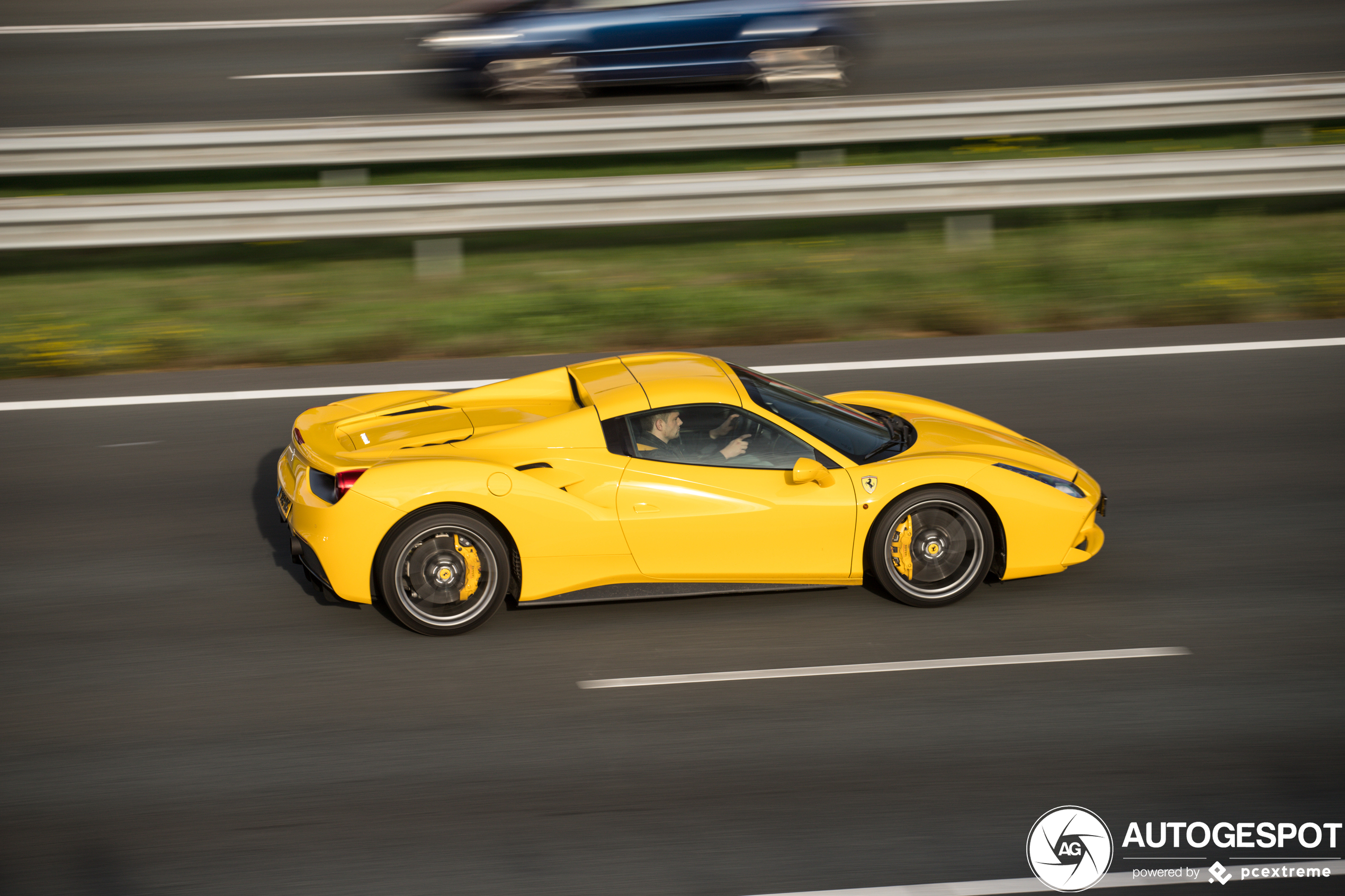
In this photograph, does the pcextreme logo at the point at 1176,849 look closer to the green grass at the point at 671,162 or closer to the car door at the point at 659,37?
the green grass at the point at 671,162

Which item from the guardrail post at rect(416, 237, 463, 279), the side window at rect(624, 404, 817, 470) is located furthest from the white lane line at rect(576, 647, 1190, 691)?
the guardrail post at rect(416, 237, 463, 279)

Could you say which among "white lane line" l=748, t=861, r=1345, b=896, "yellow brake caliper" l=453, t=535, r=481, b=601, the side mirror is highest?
the side mirror

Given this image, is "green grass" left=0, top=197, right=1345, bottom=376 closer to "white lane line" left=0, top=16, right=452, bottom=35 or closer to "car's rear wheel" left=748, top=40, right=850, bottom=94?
"car's rear wheel" left=748, top=40, right=850, bottom=94

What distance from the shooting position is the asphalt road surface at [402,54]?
46.1 ft

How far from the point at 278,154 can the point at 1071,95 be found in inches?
285

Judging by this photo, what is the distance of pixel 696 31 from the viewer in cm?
1351

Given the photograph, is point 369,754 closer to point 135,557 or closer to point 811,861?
point 811,861

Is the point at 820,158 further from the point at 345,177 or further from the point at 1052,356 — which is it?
the point at 345,177

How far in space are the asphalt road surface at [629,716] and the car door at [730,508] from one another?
0.33m

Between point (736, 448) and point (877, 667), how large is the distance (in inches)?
48.4

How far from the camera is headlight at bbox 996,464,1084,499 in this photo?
19.9 ft

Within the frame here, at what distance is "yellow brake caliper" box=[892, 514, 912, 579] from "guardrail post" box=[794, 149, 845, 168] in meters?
6.75

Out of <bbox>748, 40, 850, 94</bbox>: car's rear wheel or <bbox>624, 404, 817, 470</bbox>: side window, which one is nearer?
<bbox>624, 404, 817, 470</bbox>: side window

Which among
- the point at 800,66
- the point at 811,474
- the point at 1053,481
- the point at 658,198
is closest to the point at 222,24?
the point at 800,66
